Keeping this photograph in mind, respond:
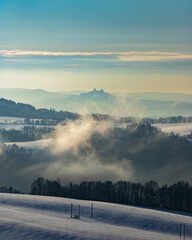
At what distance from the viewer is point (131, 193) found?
164 metres

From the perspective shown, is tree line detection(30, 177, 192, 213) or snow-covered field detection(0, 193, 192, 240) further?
tree line detection(30, 177, 192, 213)

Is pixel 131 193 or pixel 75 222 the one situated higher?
pixel 131 193

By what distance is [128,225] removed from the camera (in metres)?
92.5

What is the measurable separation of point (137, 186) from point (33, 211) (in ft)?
258

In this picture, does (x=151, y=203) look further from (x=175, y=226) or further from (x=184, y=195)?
(x=175, y=226)

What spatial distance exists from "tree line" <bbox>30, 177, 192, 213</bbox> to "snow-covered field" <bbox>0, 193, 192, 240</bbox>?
42.8m

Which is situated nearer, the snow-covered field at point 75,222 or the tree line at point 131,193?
the snow-covered field at point 75,222

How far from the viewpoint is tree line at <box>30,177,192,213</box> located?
148m

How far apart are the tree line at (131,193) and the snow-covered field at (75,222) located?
4281 centimetres

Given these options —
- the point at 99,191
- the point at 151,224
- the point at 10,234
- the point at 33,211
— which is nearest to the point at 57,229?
the point at 10,234

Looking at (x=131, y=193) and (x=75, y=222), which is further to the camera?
(x=131, y=193)

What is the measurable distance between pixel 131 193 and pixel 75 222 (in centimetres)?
8442

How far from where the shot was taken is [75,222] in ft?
269

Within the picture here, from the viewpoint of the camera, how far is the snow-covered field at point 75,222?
6419 centimetres
